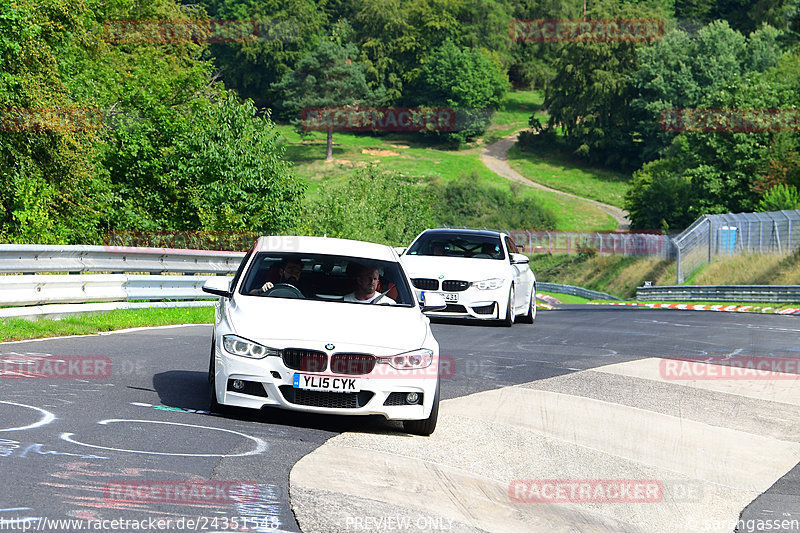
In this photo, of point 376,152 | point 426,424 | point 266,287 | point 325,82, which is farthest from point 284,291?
point 325,82

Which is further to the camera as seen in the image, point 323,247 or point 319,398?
point 323,247

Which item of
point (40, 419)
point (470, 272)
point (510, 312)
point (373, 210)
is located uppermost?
point (40, 419)

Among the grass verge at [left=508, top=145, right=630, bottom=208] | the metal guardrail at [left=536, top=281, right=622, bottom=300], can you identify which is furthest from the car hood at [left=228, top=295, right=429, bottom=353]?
the grass verge at [left=508, top=145, right=630, bottom=208]

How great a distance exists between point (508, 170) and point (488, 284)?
108 m

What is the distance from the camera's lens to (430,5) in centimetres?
16512

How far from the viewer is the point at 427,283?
17.9m

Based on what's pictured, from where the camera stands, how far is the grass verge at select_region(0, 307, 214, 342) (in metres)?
12.9

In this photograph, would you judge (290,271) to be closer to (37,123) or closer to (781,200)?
(37,123)

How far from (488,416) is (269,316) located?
6.92ft

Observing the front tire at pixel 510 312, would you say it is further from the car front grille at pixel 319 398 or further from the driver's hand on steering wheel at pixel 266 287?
the car front grille at pixel 319 398

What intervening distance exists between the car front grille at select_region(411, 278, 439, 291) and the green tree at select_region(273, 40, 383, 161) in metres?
113

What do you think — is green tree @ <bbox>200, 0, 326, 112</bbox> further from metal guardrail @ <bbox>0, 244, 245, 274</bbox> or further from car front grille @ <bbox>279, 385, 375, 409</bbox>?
car front grille @ <bbox>279, 385, 375, 409</bbox>

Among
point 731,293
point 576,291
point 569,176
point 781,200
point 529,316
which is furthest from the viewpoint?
point 569,176

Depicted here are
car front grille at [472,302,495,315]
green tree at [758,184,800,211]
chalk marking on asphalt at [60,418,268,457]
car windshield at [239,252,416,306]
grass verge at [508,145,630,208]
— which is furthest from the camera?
grass verge at [508,145,630,208]
